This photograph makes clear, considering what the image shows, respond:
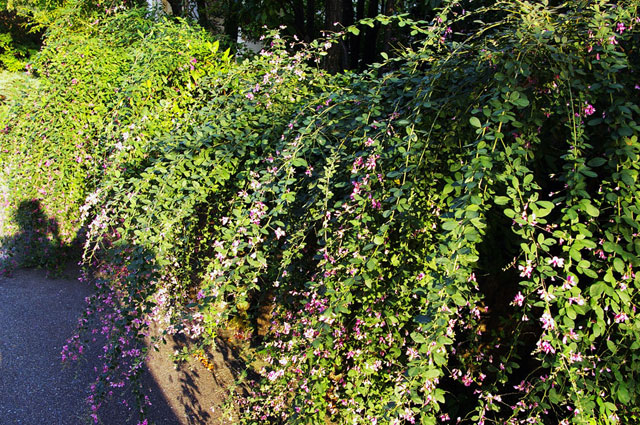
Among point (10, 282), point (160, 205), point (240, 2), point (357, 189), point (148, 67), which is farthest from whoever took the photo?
point (240, 2)

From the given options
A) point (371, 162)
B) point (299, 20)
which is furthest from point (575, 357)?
point (299, 20)

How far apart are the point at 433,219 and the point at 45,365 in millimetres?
3034

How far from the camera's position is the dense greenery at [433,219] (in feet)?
4.74

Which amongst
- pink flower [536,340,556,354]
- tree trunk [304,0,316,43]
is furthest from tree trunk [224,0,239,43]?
pink flower [536,340,556,354]

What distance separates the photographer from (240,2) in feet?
19.5

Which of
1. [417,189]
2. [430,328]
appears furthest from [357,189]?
[430,328]

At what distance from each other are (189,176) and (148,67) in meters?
1.27

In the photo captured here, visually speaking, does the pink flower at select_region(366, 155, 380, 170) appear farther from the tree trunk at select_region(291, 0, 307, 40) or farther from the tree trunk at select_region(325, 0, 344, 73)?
the tree trunk at select_region(291, 0, 307, 40)

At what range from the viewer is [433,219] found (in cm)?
196

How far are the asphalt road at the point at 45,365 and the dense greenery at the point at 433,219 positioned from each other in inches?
22.2

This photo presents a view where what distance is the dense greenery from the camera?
56.8 inches

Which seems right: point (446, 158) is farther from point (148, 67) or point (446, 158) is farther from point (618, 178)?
point (148, 67)

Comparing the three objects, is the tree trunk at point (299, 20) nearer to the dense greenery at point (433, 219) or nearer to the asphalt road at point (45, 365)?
the dense greenery at point (433, 219)

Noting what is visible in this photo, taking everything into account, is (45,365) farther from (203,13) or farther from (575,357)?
(203,13)
